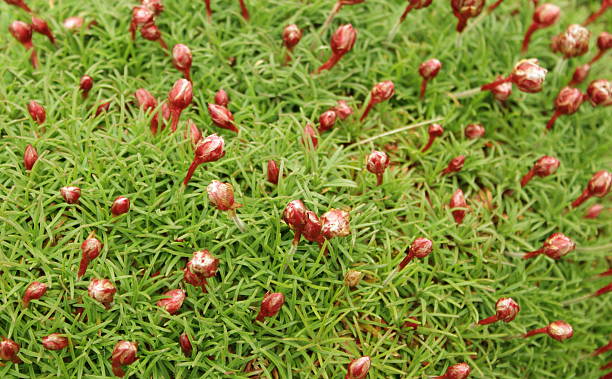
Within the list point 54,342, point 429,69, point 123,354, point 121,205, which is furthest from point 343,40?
point 54,342

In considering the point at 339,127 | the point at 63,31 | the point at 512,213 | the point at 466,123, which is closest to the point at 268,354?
the point at 339,127

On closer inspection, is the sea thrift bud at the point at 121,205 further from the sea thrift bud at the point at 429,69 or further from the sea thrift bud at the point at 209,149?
the sea thrift bud at the point at 429,69

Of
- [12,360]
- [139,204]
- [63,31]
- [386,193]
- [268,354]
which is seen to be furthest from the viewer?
[63,31]

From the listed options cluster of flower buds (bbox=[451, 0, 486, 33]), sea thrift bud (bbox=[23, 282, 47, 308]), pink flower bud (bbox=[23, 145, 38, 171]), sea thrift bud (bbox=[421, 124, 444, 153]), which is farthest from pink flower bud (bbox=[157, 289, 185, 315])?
cluster of flower buds (bbox=[451, 0, 486, 33])

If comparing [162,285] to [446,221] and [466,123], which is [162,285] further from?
[466,123]

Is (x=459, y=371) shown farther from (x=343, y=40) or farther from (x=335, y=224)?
(x=343, y=40)

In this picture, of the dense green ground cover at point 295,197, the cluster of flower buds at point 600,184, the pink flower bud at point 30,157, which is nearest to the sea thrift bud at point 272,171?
the dense green ground cover at point 295,197
